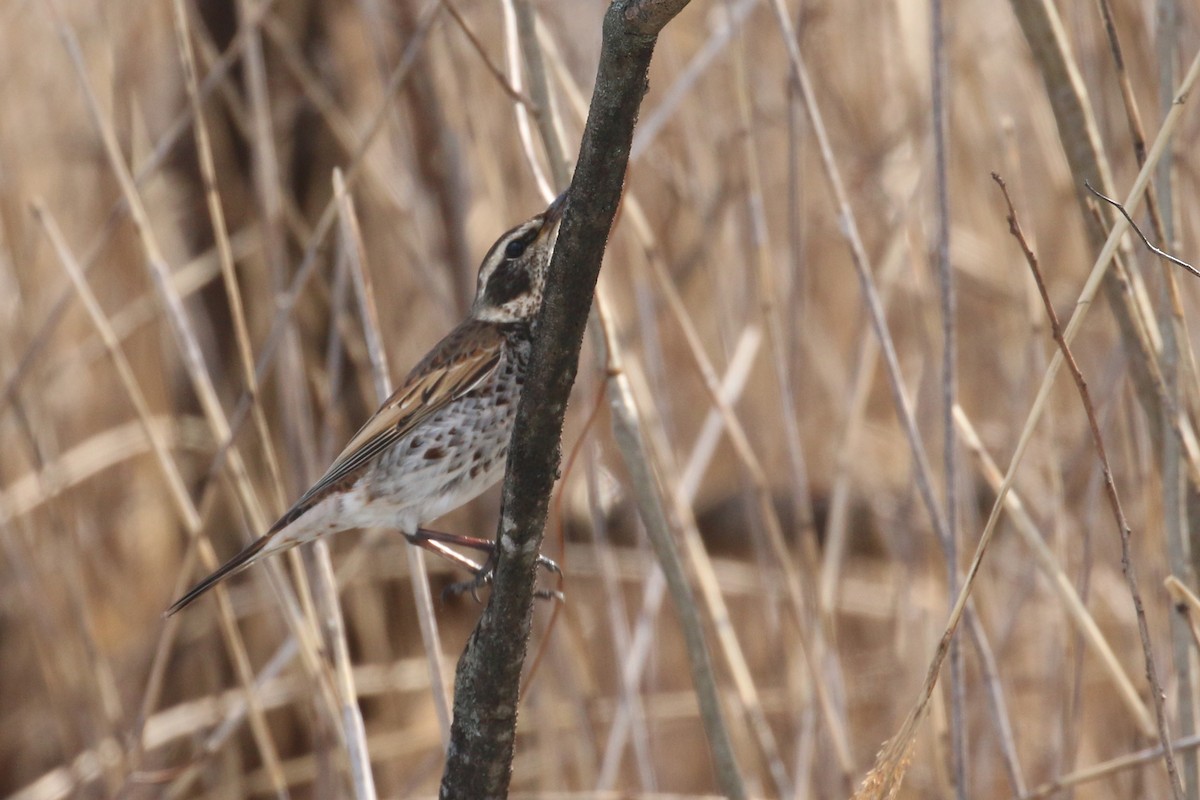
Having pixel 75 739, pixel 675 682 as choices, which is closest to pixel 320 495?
pixel 75 739

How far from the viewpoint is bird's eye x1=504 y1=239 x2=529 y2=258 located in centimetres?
276

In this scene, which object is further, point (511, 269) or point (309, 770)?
point (309, 770)

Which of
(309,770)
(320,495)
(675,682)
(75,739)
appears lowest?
(675,682)

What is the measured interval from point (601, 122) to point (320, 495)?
156 cm

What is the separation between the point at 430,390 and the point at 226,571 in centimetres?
64

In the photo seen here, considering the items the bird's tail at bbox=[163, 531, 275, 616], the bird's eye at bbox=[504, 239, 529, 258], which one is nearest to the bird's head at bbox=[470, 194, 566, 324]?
the bird's eye at bbox=[504, 239, 529, 258]

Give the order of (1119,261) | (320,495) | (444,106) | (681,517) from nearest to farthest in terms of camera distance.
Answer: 1. (1119,261)
2. (320,495)
3. (681,517)
4. (444,106)

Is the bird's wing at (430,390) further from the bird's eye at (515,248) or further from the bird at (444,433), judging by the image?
the bird's eye at (515,248)

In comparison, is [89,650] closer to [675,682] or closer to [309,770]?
[309,770]

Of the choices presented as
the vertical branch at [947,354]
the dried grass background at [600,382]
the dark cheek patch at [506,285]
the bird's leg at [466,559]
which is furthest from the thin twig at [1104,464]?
the dark cheek patch at [506,285]

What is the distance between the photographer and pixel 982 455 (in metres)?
2.53

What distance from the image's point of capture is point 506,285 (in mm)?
2949

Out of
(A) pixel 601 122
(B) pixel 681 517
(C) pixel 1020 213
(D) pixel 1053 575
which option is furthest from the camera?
(C) pixel 1020 213

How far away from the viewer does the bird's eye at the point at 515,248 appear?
2764mm
